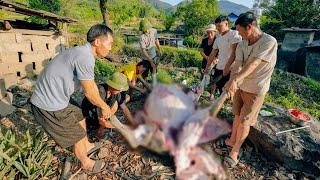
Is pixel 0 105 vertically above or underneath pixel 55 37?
underneath

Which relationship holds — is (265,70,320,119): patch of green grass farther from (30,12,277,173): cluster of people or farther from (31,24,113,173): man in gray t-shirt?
(31,24,113,173): man in gray t-shirt

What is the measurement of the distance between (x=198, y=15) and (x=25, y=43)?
82.2 ft

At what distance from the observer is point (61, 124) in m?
3.69

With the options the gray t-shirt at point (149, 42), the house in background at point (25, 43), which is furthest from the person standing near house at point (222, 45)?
the house in background at point (25, 43)

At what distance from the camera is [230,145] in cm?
484

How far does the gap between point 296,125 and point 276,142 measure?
0.75m

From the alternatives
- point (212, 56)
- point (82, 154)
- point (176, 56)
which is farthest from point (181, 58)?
point (82, 154)

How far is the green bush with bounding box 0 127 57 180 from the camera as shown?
3.79 m

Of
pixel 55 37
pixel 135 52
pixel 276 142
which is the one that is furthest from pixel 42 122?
pixel 135 52

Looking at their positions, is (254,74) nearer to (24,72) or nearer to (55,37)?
(24,72)

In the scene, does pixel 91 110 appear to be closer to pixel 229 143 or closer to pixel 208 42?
pixel 229 143

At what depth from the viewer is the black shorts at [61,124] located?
362cm

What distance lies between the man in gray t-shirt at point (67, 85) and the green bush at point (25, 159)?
600 mm

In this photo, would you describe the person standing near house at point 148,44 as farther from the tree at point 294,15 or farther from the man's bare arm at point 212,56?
the tree at point 294,15
